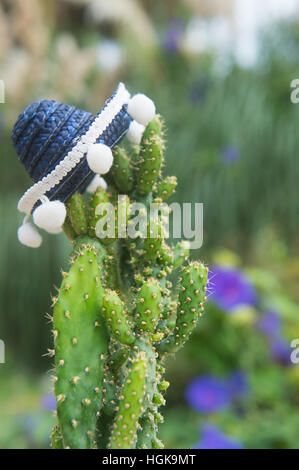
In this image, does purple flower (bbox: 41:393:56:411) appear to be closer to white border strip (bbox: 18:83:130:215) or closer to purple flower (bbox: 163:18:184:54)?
white border strip (bbox: 18:83:130:215)

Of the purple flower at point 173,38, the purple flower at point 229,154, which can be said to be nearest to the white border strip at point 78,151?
the purple flower at point 229,154

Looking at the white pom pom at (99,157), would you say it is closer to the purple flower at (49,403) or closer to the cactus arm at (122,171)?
the cactus arm at (122,171)

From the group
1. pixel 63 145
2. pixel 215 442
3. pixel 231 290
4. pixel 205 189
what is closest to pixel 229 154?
pixel 205 189

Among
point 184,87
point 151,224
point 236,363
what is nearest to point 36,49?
point 184,87

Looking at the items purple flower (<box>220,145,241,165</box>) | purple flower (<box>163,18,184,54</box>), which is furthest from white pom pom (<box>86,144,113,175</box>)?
purple flower (<box>163,18,184,54</box>)

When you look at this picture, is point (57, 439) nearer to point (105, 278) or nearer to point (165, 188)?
point (105, 278)
